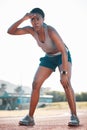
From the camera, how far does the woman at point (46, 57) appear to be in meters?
4.77

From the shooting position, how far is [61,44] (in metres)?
4.79

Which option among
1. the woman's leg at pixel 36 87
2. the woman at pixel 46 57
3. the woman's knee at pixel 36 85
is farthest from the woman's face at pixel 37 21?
the woman's knee at pixel 36 85

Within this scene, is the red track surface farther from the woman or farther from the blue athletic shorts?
the blue athletic shorts

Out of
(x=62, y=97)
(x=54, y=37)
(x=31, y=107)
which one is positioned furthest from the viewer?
(x=62, y=97)

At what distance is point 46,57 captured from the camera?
17.1 feet

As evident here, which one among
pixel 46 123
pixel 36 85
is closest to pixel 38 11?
pixel 36 85

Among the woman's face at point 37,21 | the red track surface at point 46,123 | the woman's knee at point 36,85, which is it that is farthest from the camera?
the woman's knee at point 36,85

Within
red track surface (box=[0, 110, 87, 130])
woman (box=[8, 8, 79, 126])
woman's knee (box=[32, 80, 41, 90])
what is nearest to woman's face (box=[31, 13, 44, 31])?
woman (box=[8, 8, 79, 126])

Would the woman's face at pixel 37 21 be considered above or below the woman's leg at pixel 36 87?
above

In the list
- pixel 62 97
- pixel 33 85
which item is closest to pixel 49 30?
pixel 33 85

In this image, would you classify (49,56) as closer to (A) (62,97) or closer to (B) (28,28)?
(B) (28,28)

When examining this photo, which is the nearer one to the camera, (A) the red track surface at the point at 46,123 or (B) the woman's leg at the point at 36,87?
(A) the red track surface at the point at 46,123

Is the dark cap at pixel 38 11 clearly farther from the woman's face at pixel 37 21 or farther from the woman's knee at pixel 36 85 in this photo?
the woman's knee at pixel 36 85

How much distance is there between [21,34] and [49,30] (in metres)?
0.72
